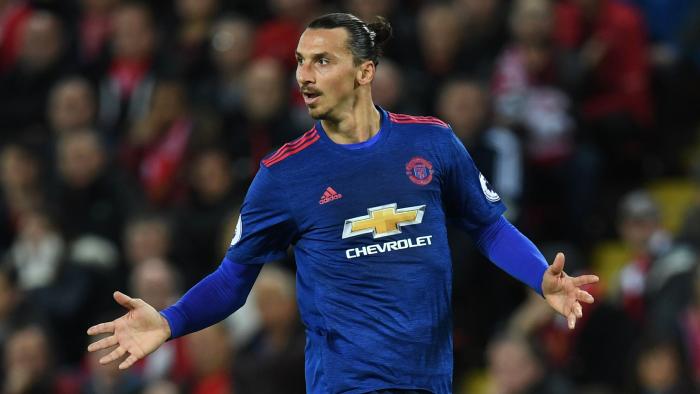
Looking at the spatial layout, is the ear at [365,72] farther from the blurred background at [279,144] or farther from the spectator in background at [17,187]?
the spectator in background at [17,187]

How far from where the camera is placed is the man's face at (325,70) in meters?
4.71

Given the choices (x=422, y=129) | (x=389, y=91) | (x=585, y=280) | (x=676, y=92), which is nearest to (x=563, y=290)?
(x=585, y=280)

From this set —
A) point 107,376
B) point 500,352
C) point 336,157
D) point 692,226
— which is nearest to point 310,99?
point 336,157

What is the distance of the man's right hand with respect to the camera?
4730 millimetres

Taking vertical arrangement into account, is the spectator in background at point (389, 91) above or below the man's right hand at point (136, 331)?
above

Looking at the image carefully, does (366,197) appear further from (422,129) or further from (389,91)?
(389,91)

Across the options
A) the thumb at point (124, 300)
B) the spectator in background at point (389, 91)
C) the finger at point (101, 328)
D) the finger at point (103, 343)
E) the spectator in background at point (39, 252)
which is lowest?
the spectator in background at point (39, 252)

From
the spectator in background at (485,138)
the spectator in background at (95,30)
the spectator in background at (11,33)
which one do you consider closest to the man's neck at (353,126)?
the spectator in background at (485,138)

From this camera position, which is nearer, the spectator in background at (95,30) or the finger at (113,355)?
the finger at (113,355)

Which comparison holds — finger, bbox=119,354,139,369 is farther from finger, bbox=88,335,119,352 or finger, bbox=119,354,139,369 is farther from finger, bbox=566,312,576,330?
finger, bbox=566,312,576,330

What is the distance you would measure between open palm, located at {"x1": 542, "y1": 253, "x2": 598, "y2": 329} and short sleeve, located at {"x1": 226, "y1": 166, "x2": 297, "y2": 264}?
888 millimetres

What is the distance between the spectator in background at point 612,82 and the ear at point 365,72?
4.67 m

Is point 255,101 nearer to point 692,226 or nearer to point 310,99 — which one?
point 692,226

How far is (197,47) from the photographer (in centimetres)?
1080
